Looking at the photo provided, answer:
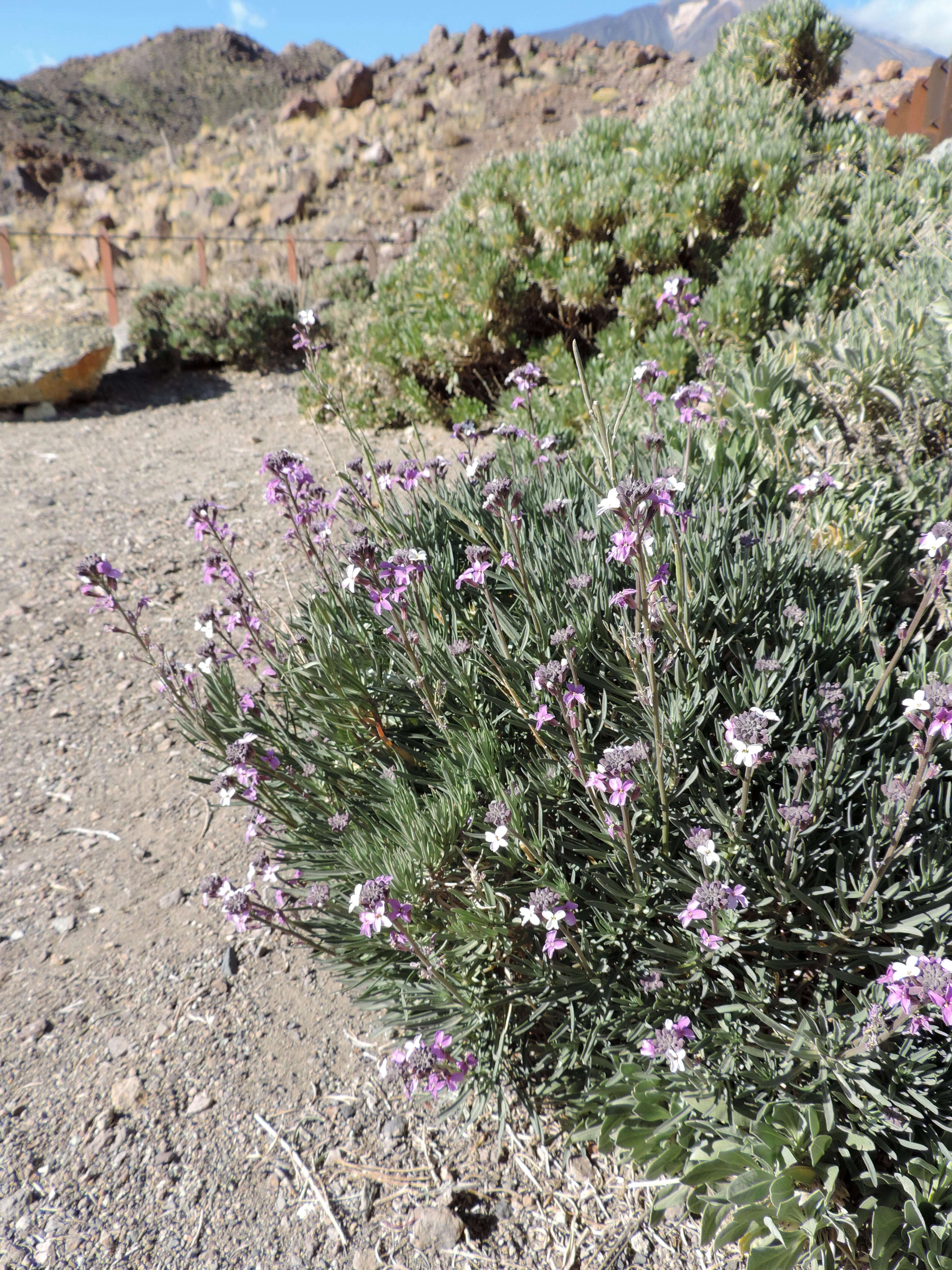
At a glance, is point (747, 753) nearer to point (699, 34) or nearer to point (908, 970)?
point (908, 970)

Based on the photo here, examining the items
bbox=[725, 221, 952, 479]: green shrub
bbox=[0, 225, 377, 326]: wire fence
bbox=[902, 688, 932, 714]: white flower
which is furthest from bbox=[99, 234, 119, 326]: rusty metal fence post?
bbox=[902, 688, 932, 714]: white flower

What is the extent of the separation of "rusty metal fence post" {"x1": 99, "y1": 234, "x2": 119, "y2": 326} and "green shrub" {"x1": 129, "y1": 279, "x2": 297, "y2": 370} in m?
2.65

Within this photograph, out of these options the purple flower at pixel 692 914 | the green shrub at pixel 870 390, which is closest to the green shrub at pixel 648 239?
the green shrub at pixel 870 390

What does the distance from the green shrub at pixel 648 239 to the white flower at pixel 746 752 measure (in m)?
4.16

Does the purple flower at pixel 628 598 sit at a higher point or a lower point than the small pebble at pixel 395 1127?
higher

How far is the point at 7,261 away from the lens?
1394 cm

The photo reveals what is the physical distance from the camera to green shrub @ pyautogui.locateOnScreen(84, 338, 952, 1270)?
1736mm

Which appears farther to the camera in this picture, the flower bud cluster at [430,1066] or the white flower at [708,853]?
the flower bud cluster at [430,1066]

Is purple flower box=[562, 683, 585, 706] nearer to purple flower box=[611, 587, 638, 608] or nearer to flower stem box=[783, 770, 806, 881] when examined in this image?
purple flower box=[611, 587, 638, 608]

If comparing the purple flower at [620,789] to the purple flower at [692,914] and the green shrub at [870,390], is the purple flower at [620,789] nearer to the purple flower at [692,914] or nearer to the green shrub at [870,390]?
the purple flower at [692,914]

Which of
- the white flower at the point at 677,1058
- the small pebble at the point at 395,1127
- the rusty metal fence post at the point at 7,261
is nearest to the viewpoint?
the white flower at the point at 677,1058

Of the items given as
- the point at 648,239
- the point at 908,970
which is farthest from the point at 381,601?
the point at 648,239

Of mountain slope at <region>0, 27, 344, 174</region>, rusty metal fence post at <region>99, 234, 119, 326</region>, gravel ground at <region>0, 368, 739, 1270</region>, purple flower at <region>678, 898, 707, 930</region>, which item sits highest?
mountain slope at <region>0, 27, 344, 174</region>

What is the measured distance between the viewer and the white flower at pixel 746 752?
1.57m
